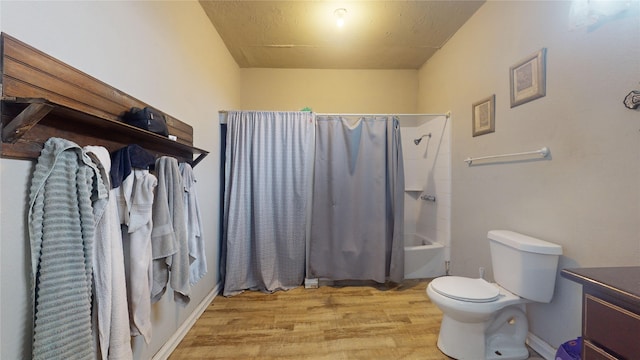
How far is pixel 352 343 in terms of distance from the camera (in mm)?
1564

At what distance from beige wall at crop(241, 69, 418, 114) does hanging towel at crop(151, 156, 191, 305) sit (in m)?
1.98

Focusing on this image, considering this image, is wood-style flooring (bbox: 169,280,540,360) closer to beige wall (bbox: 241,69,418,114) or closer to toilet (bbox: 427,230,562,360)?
toilet (bbox: 427,230,562,360)

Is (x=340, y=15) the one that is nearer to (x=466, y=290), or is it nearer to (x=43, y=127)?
(x=43, y=127)

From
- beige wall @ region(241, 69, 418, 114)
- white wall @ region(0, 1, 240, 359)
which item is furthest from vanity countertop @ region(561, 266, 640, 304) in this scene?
beige wall @ region(241, 69, 418, 114)

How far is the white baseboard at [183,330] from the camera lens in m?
1.40

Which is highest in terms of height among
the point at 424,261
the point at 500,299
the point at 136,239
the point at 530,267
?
the point at 136,239

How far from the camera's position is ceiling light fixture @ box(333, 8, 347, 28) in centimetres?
192

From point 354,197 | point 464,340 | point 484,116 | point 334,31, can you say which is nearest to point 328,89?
point 334,31

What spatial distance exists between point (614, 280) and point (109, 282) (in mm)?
1574

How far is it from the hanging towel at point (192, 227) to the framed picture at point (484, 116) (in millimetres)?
2205

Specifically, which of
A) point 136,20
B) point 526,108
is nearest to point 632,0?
point 526,108

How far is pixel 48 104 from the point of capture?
1.94ft

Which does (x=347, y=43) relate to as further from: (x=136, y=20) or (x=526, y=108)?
(x=136, y=20)

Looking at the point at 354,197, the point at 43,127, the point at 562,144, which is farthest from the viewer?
the point at 354,197
